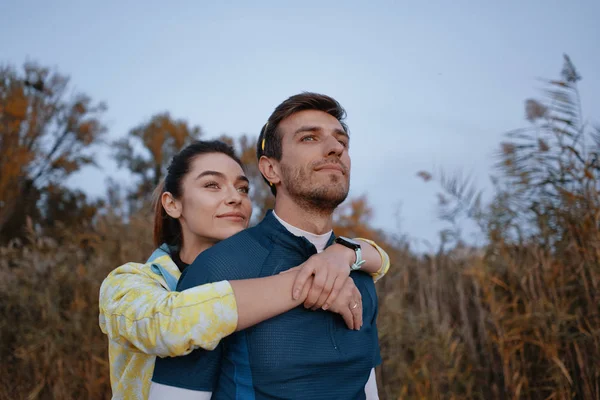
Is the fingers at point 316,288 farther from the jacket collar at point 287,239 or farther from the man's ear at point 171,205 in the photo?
the man's ear at point 171,205

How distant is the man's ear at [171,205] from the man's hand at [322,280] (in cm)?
126

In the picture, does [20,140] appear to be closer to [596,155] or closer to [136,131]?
[136,131]

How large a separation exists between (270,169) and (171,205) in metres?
0.85

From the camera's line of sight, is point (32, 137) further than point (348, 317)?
Yes

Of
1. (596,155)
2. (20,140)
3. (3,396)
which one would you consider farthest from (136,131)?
(596,155)

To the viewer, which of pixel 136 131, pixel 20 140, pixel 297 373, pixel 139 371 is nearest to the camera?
pixel 297 373

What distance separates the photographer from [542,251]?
4090 mm

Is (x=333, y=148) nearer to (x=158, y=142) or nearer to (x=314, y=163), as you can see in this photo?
(x=314, y=163)

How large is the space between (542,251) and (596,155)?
908mm

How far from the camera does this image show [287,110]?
233 centimetres

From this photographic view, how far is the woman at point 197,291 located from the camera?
63.6 inches

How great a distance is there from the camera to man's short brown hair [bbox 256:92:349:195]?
2.32 m

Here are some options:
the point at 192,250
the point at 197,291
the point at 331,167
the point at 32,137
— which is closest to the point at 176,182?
the point at 192,250

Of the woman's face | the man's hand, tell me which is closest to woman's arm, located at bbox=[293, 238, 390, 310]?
the man's hand
